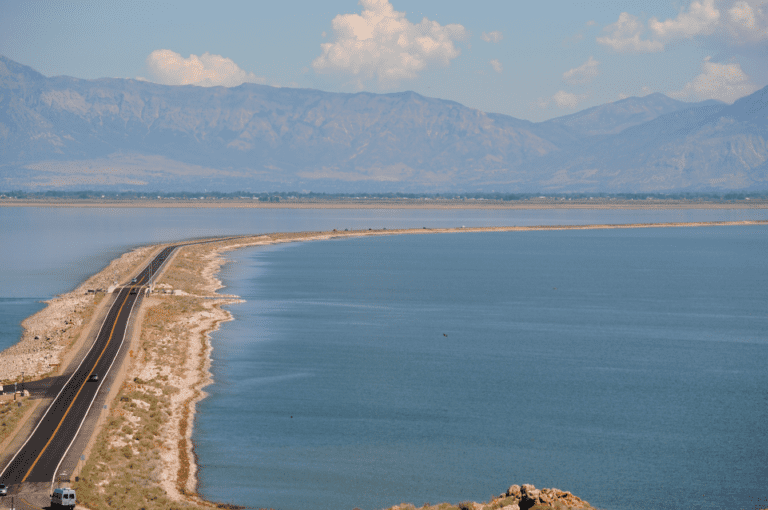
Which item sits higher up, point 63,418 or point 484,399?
point 63,418

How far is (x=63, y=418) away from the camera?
5069 centimetres

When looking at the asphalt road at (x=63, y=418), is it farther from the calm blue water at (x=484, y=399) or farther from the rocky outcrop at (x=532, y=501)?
the rocky outcrop at (x=532, y=501)

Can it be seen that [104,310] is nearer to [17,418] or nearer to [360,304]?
[360,304]

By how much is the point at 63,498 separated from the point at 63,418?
14.0 meters

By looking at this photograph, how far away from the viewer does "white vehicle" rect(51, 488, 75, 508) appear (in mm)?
37469

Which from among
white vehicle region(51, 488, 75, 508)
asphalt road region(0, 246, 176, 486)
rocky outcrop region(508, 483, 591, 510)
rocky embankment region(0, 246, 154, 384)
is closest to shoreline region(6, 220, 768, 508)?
rocky embankment region(0, 246, 154, 384)

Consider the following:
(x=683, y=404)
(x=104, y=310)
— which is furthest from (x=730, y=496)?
(x=104, y=310)

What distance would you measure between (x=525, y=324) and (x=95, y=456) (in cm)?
5846

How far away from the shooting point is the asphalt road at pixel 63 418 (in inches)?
1660

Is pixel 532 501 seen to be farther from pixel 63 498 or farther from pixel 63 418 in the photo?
pixel 63 418

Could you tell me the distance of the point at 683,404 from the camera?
60.8m

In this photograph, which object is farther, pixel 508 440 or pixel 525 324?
pixel 525 324

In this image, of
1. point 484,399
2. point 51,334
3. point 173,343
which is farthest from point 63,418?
point 51,334

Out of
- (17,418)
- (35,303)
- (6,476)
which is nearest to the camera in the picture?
(6,476)
